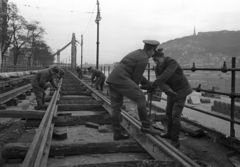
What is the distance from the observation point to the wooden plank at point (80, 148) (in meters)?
3.32

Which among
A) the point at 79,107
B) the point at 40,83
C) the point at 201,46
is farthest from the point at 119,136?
the point at 201,46

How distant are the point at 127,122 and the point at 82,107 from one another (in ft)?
8.84

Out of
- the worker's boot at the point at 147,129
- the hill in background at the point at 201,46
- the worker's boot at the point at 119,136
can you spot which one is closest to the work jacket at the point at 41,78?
the worker's boot at the point at 119,136

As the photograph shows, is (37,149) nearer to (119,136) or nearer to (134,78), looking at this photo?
(119,136)

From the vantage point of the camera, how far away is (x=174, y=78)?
4.04m

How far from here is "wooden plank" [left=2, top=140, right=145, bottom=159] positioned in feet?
10.9

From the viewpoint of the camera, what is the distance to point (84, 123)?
5551 millimetres

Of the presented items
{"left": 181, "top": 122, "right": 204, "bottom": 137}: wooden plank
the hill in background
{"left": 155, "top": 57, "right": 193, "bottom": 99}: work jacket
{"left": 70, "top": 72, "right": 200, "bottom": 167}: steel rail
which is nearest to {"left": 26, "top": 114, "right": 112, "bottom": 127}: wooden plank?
{"left": 70, "top": 72, "right": 200, "bottom": 167}: steel rail

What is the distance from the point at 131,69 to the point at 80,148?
1.45 m

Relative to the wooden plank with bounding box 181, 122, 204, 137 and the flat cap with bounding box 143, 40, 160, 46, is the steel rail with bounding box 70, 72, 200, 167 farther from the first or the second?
the flat cap with bounding box 143, 40, 160, 46

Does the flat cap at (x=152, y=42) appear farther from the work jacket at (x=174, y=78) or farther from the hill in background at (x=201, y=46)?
the hill in background at (x=201, y=46)

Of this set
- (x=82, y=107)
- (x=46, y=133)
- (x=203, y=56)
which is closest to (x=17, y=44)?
(x=82, y=107)

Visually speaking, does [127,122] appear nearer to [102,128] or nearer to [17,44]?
[102,128]

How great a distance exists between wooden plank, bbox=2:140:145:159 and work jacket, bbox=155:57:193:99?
3.58 feet
